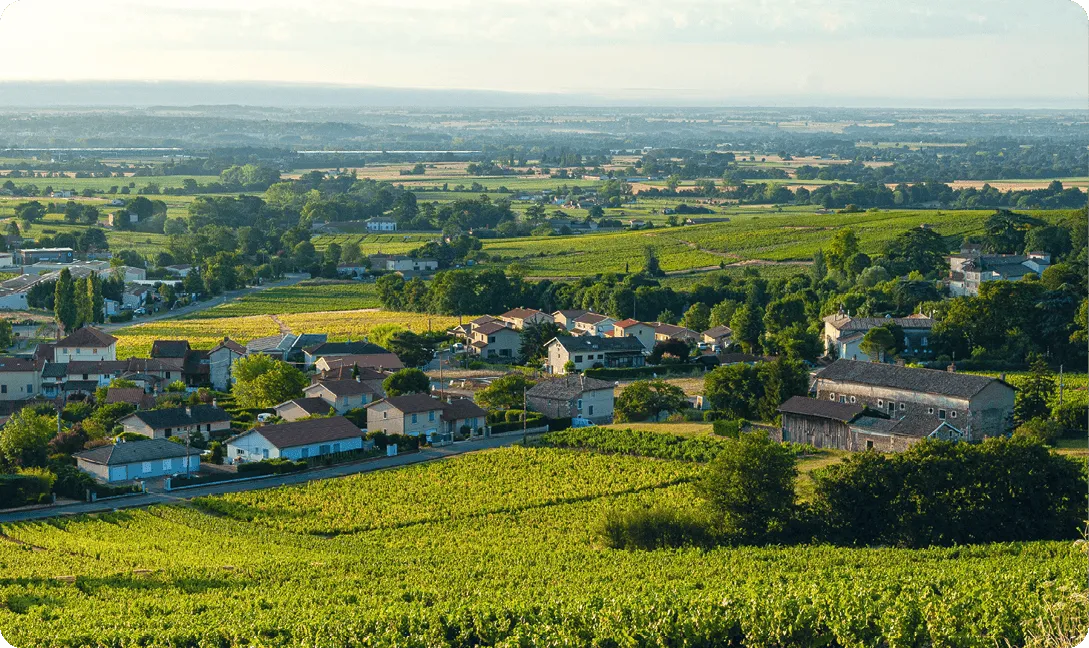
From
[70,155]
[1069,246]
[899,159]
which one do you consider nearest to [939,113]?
[899,159]

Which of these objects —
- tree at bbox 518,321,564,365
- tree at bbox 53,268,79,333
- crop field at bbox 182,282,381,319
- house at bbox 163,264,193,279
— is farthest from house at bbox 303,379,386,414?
house at bbox 163,264,193,279

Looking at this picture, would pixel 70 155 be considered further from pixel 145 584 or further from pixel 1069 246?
pixel 145 584

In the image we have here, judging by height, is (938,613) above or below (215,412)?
above

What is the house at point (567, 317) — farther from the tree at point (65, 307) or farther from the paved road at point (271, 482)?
the tree at point (65, 307)

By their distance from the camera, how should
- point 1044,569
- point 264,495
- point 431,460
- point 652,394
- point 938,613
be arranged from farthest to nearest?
1. point 652,394
2. point 431,460
3. point 264,495
4. point 1044,569
5. point 938,613

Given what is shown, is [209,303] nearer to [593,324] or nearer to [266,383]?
[593,324]

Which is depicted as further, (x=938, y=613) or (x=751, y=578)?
(x=751, y=578)

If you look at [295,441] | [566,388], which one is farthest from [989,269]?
[295,441]
